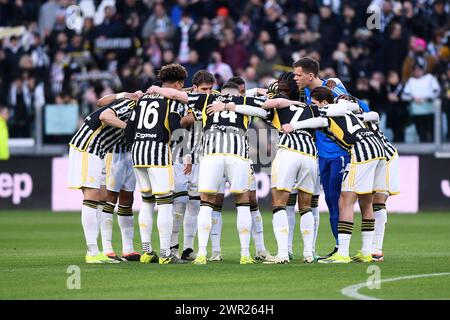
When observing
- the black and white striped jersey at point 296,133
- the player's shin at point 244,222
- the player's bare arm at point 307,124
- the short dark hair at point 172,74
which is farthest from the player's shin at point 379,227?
the short dark hair at point 172,74

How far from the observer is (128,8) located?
27.5m

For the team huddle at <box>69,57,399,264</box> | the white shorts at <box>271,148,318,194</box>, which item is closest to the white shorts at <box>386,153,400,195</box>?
the team huddle at <box>69,57,399,264</box>

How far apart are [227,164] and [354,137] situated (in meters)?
1.58

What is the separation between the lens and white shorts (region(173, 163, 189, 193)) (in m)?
13.8

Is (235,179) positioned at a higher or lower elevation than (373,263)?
higher

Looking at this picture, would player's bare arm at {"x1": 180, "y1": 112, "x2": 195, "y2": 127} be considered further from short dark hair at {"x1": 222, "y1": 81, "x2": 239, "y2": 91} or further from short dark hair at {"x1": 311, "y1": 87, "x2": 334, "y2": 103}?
short dark hair at {"x1": 311, "y1": 87, "x2": 334, "y2": 103}

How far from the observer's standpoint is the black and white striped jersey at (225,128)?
41.4ft

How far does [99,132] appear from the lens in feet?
43.5

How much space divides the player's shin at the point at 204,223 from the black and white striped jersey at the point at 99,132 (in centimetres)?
155

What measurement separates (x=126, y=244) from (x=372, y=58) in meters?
12.3

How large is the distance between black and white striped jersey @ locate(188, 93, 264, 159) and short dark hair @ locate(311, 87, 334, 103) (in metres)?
0.84
